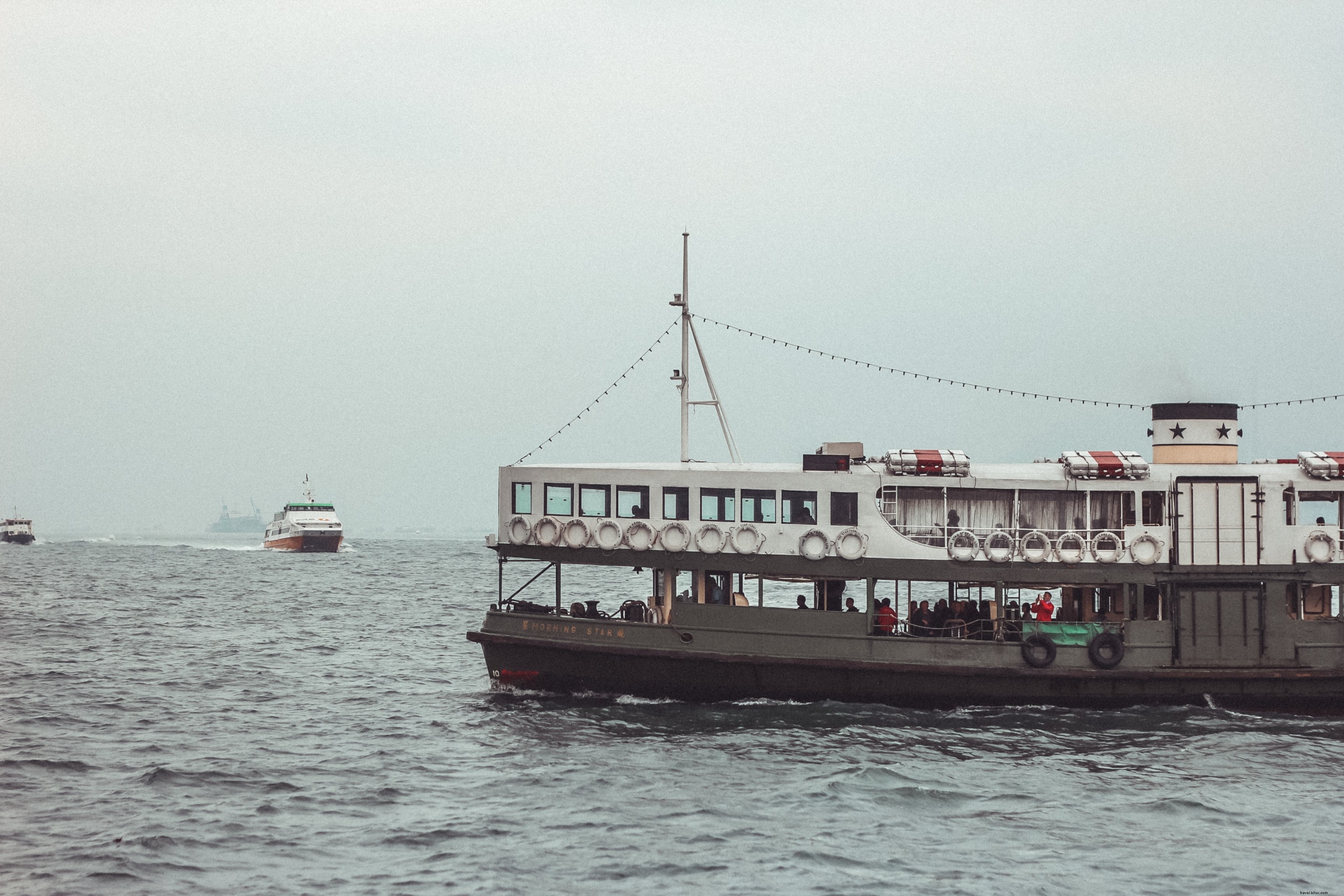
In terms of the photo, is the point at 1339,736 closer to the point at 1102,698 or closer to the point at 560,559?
the point at 1102,698

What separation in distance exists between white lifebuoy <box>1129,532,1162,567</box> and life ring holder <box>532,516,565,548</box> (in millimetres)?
11243

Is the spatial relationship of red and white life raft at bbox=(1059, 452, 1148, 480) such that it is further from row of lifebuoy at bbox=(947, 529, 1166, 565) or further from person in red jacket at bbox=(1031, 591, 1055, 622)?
person in red jacket at bbox=(1031, 591, 1055, 622)

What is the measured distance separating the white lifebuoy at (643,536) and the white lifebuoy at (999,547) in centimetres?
649

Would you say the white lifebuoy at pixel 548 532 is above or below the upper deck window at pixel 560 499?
below

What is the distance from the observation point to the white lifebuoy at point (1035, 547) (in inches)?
929

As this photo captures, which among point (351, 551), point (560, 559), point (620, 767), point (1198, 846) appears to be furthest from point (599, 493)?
point (351, 551)

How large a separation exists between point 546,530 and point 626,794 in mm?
8168

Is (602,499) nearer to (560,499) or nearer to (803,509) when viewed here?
(560,499)

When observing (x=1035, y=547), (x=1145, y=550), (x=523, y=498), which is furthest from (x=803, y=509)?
(x=1145, y=550)

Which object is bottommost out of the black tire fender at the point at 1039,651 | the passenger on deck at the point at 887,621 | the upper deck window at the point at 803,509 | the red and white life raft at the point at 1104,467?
the black tire fender at the point at 1039,651

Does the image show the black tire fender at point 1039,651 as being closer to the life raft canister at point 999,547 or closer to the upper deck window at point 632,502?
the life raft canister at point 999,547

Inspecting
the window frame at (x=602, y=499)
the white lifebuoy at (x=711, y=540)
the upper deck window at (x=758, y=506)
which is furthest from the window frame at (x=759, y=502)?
the window frame at (x=602, y=499)

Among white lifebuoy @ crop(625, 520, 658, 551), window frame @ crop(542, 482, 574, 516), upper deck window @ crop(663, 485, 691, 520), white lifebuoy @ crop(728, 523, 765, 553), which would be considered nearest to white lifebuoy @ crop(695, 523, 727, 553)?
white lifebuoy @ crop(728, 523, 765, 553)

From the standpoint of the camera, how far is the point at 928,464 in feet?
79.3
